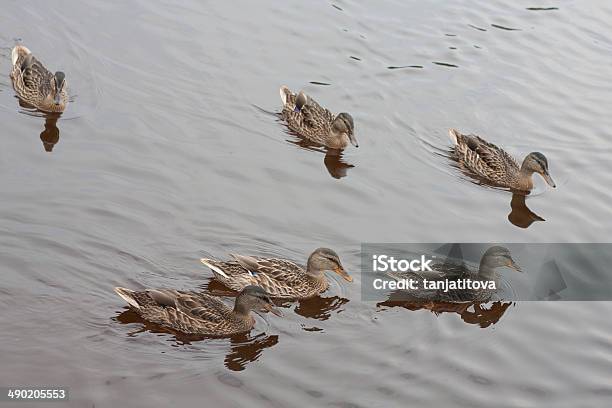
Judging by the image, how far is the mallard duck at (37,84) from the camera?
45.8 feet

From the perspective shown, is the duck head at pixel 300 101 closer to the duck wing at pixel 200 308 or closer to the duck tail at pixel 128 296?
the duck wing at pixel 200 308

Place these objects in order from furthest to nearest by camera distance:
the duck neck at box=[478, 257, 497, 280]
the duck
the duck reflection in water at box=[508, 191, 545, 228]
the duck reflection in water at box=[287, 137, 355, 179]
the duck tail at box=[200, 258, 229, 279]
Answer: the duck reflection in water at box=[287, 137, 355, 179] → the duck reflection in water at box=[508, 191, 545, 228] → the duck neck at box=[478, 257, 497, 280] → the duck → the duck tail at box=[200, 258, 229, 279]

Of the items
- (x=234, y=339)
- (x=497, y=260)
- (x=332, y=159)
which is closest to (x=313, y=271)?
(x=234, y=339)

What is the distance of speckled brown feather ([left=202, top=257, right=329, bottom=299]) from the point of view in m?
10.9

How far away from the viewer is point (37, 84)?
1416cm

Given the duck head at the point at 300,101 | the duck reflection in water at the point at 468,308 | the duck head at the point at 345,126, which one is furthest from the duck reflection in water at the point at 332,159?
the duck reflection in water at the point at 468,308

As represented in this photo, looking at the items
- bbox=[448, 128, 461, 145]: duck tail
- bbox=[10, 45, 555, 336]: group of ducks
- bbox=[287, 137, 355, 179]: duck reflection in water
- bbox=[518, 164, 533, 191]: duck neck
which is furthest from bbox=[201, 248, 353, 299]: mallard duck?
bbox=[448, 128, 461, 145]: duck tail

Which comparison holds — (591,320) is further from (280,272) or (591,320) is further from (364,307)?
(280,272)

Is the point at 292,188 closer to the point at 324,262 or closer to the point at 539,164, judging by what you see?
the point at 324,262

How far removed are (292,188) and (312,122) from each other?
1822 mm

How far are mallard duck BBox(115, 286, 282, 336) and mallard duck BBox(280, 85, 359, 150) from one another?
452cm

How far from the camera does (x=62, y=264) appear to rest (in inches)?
424

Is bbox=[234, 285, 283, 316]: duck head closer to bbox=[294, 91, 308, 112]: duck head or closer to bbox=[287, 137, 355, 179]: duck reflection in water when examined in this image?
bbox=[287, 137, 355, 179]: duck reflection in water

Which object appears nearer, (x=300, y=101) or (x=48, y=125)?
(x=48, y=125)
